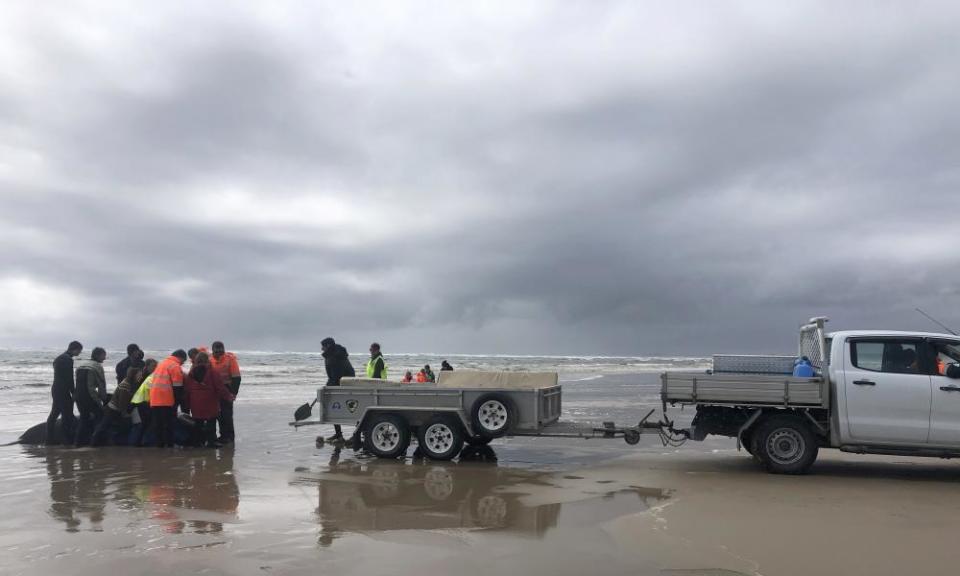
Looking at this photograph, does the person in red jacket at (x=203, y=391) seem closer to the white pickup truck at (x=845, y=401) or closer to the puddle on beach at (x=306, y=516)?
the puddle on beach at (x=306, y=516)

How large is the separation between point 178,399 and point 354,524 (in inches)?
286

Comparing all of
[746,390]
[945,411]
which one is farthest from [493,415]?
[945,411]

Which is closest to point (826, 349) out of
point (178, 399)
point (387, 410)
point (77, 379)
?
point (387, 410)

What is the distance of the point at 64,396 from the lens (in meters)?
13.3

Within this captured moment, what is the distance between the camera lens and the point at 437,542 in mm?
6512

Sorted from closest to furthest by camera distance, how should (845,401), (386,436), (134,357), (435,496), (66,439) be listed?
1. (435,496)
2. (845,401)
3. (386,436)
4. (66,439)
5. (134,357)

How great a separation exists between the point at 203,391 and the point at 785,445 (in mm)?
9591

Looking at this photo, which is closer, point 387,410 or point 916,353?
point 916,353

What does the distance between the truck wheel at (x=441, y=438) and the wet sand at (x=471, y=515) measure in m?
0.26

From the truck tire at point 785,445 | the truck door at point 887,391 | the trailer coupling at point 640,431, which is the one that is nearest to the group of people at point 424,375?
the trailer coupling at point 640,431

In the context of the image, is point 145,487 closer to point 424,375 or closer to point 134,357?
point 134,357

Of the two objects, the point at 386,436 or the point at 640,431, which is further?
the point at 386,436

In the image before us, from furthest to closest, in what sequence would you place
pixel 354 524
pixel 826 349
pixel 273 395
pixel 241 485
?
pixel 273 395 → pixel 826 349 → pixel 241 485 → pixel 354 524

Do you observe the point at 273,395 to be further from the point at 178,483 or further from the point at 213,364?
the point at 178,483
